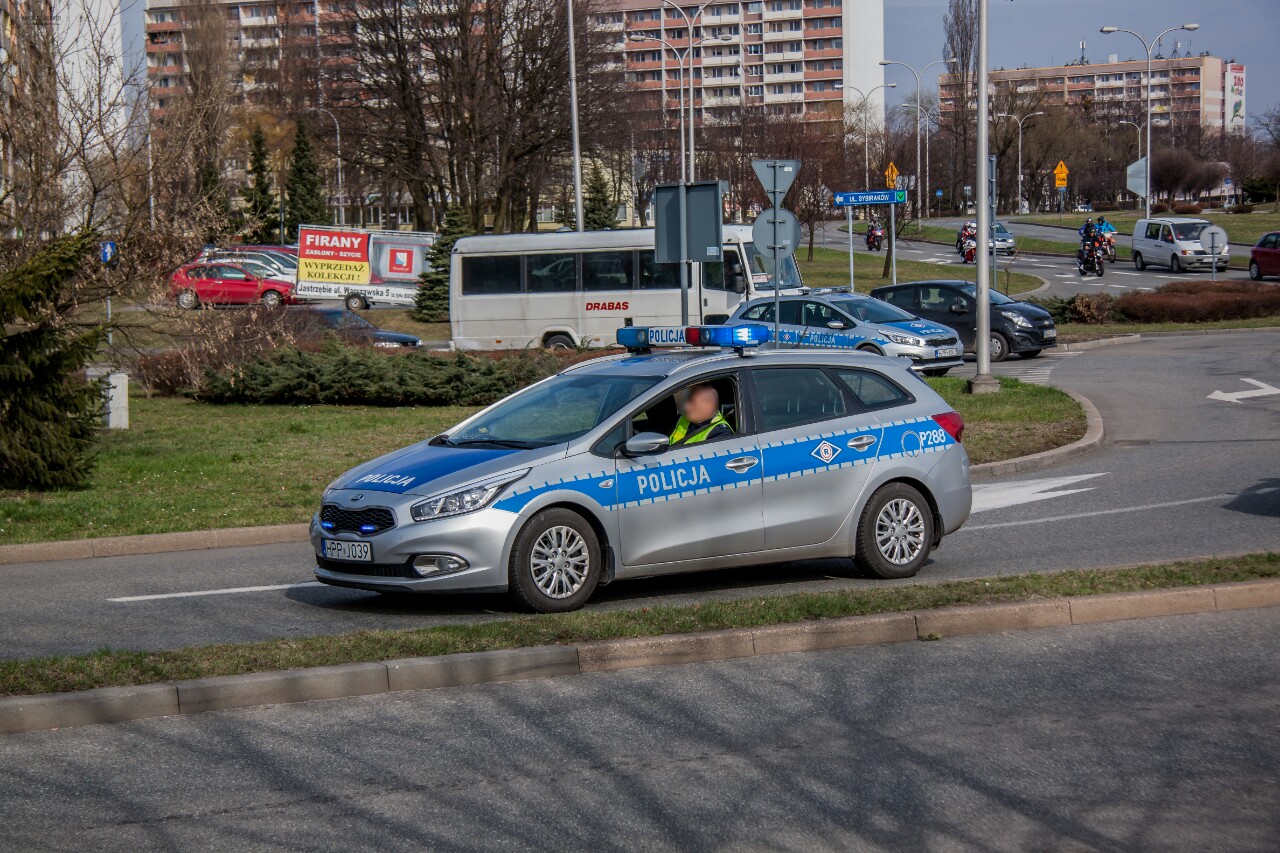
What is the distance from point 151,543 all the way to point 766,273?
21.6 meters

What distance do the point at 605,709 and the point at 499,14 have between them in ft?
160

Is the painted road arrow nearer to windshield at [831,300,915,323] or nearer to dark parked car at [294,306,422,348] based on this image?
windshield at [831,300,915,323]

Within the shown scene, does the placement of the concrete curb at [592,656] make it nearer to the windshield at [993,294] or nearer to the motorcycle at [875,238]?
the windshield at [993,294]

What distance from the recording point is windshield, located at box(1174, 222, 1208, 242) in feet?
174

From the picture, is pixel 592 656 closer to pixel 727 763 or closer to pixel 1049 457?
pixel 727 763

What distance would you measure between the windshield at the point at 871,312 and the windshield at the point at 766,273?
4.90 m

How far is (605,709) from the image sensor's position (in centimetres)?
665

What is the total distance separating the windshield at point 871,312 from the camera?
25.9m

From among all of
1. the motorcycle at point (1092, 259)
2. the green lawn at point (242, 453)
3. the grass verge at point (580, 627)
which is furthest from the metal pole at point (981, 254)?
the motorcycle at point (1092, 259)

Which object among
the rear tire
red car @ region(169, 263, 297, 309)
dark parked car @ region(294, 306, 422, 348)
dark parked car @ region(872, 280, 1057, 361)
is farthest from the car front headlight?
the rear tire

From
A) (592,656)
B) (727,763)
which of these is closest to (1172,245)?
(592,656)

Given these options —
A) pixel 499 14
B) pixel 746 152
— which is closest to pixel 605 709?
pixel 499 14

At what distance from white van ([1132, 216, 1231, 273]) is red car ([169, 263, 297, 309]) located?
3136cm

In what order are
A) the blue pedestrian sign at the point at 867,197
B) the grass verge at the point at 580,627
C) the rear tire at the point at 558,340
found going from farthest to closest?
1. the rear tire at the point at 558,340
2. the blue pedestrian sign at the point at 867,197
3. the grass verge at the point at 580,627
